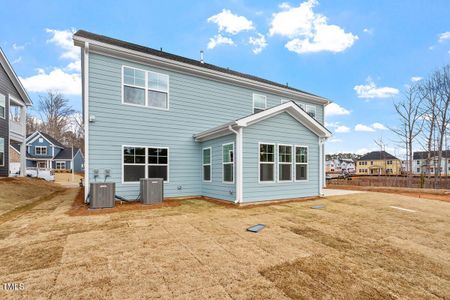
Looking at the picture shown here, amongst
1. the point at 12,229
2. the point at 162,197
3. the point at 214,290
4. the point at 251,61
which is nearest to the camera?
the point at 214,290

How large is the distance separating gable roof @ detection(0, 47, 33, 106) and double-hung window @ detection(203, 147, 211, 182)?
15393 mm

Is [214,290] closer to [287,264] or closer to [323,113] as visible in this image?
[287,264]

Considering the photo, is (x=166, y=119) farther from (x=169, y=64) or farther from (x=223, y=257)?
(x=223, y=257)

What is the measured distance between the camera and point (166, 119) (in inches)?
393

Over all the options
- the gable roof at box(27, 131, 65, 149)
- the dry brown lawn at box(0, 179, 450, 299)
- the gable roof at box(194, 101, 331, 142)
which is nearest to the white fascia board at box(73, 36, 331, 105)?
the gable roof at box(194, 101, 331, 142)

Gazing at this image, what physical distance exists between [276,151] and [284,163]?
70cm

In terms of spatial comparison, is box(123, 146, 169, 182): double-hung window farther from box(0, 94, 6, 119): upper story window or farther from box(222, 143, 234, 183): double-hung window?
box(0, 94, 6, 119): upper story window

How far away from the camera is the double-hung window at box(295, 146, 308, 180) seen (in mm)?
10031

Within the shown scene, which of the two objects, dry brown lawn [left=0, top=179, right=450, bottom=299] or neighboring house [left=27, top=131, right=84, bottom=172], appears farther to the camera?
neighboring house [left=27, top=131, right=84, bottom=172]

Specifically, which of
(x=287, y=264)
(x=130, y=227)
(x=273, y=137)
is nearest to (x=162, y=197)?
(x=130, y=227)

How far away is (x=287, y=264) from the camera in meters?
3.64

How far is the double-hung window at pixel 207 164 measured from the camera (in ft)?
33.1

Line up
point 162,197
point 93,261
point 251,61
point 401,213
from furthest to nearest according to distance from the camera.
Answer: point 251,61
point 162,197
point 401,213
point 93,261

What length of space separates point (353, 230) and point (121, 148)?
815cm
